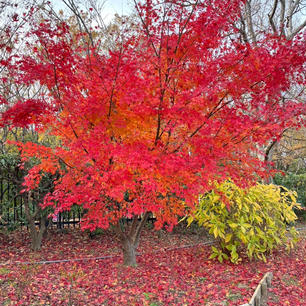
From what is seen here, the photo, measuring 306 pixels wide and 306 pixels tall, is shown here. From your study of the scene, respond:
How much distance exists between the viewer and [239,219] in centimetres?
640

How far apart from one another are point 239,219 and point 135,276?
247 cm

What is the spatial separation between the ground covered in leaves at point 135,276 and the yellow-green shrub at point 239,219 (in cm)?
41

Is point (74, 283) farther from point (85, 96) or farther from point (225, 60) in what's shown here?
point (225, 60)

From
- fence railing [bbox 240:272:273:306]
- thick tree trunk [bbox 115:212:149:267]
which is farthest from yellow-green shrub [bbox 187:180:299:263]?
fence railing [bbox 240:272:273:306]

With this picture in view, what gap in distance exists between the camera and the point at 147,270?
6.08 m

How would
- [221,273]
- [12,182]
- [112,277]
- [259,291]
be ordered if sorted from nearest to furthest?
[259,291] < [112,277] < [221,273] < [12,182]

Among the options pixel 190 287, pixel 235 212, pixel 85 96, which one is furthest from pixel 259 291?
pixel 85 96

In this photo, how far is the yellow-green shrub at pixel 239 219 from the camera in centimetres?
631

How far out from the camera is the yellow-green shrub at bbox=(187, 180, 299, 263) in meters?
6.31

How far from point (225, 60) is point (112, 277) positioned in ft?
14.1

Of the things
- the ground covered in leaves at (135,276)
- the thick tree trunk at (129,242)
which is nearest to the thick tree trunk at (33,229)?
the ground covered in leaves at (135,276)

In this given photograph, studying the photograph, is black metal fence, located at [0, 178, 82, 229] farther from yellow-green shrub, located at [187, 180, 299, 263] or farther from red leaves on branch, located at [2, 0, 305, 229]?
yellow-green shrub, located at [187, 180, 299, 263]

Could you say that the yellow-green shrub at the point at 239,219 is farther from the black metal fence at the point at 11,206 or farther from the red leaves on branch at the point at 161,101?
the black metal fence at the point at 11,206

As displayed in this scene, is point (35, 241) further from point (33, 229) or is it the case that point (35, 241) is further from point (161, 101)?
point (161, 101)
